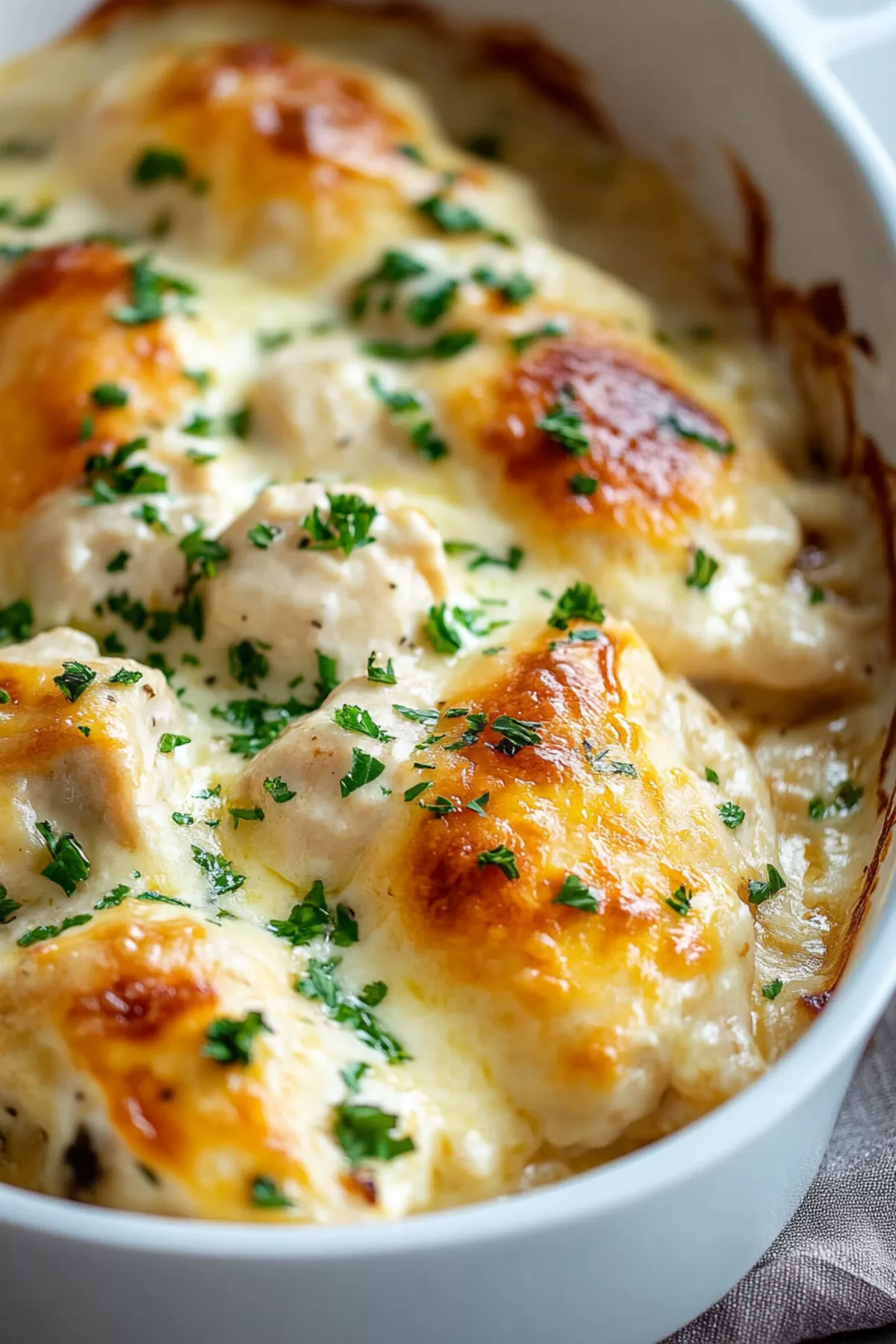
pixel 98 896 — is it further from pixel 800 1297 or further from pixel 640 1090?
pixel 800 1297

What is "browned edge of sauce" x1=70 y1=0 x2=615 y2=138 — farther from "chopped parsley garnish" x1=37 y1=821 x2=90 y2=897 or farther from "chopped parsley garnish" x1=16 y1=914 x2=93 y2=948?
"chopped parsley garnish" x1=16 y1=914 x2=93 y2=948

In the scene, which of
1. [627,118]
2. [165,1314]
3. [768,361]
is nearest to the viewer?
[165,1314]

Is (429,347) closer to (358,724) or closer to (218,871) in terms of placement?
(358,724)

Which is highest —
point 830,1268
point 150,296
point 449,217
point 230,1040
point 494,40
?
point 494,40

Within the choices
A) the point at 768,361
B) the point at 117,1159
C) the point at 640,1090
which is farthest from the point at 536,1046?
the point at 768,361

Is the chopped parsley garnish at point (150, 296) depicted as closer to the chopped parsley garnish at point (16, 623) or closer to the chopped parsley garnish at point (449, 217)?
the chopped parsley garnish at point (449, 217)

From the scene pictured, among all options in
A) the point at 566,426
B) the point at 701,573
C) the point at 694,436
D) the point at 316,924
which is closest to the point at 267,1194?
the point at 316,924
